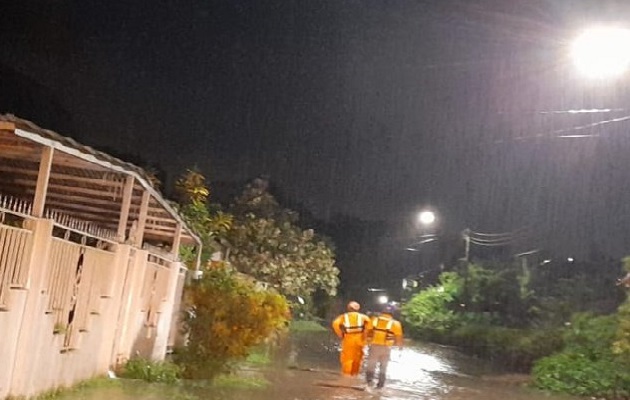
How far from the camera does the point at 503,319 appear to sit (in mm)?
37906

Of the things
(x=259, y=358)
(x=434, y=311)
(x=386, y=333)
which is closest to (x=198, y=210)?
(x=259, y=358)

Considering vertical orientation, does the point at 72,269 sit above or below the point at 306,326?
above

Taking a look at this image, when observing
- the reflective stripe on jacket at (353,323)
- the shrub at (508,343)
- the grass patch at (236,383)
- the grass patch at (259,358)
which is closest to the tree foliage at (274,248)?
the shrub at (508,343)

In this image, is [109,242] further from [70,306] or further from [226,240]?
[226,240]

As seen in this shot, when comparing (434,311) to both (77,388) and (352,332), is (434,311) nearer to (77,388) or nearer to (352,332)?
(352,332)

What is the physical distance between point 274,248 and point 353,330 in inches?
536

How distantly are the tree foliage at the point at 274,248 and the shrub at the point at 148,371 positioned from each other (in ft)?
46.1

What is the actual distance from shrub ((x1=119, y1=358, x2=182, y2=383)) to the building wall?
198mm

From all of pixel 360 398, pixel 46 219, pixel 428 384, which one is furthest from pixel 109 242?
pixel 428 384

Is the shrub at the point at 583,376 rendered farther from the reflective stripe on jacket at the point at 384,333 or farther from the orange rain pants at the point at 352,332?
the reflective stripe on jacket at the point at 384,333

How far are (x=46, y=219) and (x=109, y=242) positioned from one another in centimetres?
274

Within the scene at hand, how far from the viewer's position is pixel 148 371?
12781mm

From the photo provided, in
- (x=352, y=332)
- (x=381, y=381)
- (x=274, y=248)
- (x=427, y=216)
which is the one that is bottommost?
(x=381, y=381)

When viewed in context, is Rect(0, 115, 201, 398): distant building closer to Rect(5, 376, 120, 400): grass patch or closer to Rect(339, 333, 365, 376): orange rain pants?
Rect(5, 376, 120, 400): grass patch
